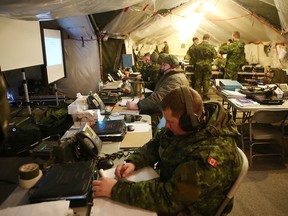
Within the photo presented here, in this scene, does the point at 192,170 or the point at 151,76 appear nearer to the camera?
the point at 192,170

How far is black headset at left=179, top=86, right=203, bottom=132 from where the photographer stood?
1110 mm

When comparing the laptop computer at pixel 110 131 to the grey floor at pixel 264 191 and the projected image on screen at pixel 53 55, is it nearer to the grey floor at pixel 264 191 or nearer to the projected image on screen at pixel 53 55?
the grey floor at pixel 264 191

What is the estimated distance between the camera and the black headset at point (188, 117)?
1110 mm

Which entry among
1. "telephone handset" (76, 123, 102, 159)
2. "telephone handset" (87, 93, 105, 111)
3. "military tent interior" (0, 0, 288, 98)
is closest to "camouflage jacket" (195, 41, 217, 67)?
"military tent interior" (0, 0, 288, 98)

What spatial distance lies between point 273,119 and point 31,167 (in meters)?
2.69

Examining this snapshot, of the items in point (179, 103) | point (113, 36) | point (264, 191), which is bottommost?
point (264, 191)

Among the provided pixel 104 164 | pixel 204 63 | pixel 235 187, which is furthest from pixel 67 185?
pixel 204 63

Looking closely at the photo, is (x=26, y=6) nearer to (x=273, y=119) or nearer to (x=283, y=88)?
(x=273, y=119)

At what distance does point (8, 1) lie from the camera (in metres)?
1.42

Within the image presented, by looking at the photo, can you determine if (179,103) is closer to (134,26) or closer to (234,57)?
(134,26)

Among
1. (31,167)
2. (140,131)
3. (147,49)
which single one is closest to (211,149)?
(31,167)

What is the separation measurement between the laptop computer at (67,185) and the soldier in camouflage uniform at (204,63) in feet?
18.2

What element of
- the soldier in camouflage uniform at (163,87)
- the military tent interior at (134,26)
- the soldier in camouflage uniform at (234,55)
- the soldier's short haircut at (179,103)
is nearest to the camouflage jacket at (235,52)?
the soldier in camouflage uniform at (234,55)

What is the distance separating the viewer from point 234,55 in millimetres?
6480
